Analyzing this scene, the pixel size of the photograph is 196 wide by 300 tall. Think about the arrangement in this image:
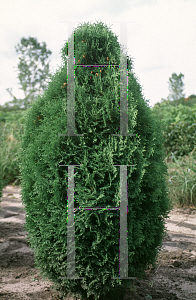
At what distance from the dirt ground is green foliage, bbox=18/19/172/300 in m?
0.45

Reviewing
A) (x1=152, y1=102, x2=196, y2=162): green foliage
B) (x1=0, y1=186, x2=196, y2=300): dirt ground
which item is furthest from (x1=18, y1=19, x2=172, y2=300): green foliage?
(x1=152, y1=102, x2=196, y2=162): green foliage

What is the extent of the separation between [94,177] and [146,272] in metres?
1.95

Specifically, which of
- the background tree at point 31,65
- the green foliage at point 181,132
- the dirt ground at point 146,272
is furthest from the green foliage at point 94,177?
the background tree at point 31,65

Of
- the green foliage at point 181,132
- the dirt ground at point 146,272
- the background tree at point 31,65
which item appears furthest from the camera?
the background tree at point 31,65

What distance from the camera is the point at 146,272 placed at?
134 inches

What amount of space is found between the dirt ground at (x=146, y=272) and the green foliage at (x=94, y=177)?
0.45 meters

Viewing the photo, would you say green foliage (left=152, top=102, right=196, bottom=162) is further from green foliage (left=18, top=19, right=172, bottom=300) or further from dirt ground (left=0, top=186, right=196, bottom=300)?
green foliage (left=18, top=19, right=172, bottom=300)

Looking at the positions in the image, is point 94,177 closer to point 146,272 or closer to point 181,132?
point 146,272

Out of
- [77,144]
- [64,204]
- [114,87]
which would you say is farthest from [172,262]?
[114,87]

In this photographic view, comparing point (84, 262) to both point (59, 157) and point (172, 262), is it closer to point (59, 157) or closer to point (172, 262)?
point (59, 157)

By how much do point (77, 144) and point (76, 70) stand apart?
77 centimetres

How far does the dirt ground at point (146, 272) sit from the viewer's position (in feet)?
9.23

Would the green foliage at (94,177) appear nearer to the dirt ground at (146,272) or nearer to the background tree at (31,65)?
the dirt ground at (146,272)

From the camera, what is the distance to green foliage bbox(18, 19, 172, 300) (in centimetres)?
222
